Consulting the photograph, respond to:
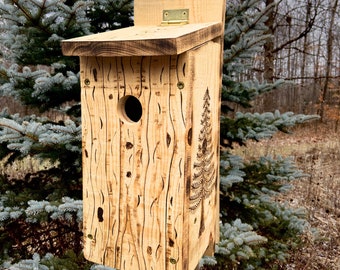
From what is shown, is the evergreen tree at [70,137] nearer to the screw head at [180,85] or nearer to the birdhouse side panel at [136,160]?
the birdhouse side panel at [136,160]

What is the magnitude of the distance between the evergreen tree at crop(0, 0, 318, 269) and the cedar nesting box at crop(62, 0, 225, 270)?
794 mm

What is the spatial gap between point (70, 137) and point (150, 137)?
1.15 m

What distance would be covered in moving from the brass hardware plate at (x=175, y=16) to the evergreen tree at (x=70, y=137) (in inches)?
41.2

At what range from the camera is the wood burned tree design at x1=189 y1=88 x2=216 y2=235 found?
4.68ft

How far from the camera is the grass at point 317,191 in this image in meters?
4.16

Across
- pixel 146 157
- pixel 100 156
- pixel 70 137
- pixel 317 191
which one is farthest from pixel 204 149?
pixel 317 191

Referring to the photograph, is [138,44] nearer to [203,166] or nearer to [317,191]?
[203,166]

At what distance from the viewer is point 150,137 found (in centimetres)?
132

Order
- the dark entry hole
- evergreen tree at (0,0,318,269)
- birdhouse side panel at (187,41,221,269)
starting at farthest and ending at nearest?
evergreen tree at (0,0,318,269) → the dark entry hole → birdhouse side panel at (187,41,221,269)

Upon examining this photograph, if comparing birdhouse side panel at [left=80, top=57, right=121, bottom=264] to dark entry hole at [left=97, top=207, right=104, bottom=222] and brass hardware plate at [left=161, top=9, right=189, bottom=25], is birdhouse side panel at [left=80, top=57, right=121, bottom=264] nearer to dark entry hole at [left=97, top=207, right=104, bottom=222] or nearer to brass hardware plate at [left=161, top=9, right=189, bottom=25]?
dark entry hole at [left=97, top=207, right=104, bottom=222]

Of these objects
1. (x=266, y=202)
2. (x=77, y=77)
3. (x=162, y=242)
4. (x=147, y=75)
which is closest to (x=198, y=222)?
(x=162, y=242)

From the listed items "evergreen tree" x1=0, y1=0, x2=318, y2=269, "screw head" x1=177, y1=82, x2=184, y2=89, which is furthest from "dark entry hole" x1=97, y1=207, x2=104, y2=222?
"evergreen tree" x1=0, y1=0, x2=318, y2=269

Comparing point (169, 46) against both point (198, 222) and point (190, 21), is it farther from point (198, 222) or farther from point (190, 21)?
point (198, 222)

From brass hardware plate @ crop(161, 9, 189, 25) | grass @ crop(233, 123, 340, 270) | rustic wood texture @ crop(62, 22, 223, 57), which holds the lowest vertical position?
grass @ crop(233, 123, 340, 270)
